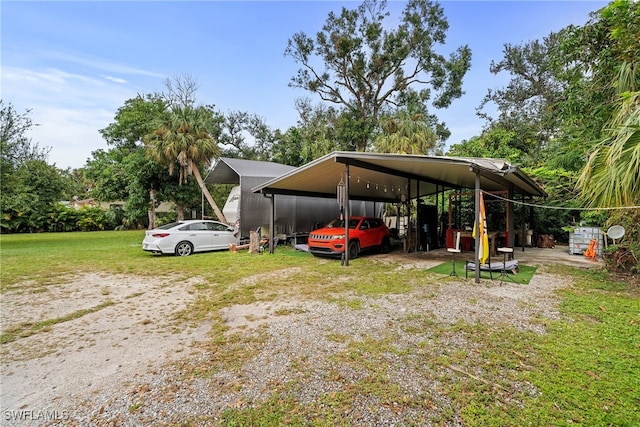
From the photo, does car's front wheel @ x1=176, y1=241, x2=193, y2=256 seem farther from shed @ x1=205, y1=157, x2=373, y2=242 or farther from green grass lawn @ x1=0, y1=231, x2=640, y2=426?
→ green grass lawn @ x1=0, y1=231, x2=640, y2=426

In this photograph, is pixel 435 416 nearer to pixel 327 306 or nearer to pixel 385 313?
pixel 385 313

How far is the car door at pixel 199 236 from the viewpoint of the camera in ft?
37.3

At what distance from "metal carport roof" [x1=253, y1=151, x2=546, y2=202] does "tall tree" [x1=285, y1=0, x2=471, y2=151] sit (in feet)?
33.9

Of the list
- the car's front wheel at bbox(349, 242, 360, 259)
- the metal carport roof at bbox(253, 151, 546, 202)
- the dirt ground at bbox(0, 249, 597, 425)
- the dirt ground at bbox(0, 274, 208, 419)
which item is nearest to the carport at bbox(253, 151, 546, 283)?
the metal carport roof at bbox(253, 151, 546, 202)

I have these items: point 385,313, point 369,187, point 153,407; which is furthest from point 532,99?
point 153,407

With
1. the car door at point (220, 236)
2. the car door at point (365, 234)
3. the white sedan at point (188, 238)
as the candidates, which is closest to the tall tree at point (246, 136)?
the car door at point (220, 236)

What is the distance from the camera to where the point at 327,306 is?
502 centimetres

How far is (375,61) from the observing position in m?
22.9

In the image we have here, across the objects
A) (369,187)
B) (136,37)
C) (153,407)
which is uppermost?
(136,37)

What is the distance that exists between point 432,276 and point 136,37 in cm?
1174

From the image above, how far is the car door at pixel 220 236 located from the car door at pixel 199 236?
15cm

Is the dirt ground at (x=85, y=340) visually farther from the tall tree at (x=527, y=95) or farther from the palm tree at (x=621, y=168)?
the tall tree at (x=527, y=95)

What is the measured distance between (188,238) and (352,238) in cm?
623

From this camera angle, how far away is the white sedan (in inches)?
419
